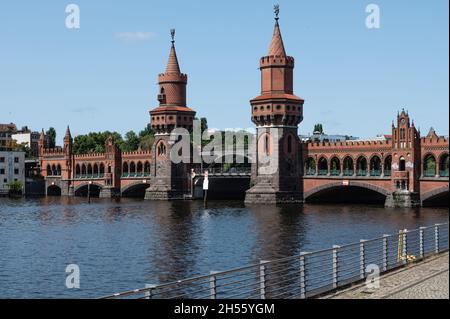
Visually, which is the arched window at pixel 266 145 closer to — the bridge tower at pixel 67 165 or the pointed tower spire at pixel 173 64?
the pointed tower spire at pixel 173 64

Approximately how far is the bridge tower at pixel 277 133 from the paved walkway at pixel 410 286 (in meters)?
73.1

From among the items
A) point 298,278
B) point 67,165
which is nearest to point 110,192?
point 67,165

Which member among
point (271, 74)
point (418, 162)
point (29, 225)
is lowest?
point (29, 225)

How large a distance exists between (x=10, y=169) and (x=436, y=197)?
347 ft

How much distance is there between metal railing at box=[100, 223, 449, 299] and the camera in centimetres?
1710

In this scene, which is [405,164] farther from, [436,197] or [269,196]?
[269,196]

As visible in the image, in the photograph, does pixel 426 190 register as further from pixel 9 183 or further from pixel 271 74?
pixel 9 183

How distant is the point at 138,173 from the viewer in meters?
124

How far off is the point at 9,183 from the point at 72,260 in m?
116

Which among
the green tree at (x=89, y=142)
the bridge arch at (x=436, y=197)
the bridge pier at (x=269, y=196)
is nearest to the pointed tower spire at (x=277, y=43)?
the bridge pier at (x=269, y=196)

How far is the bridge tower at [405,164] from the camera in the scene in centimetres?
8300

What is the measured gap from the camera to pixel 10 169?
155m
